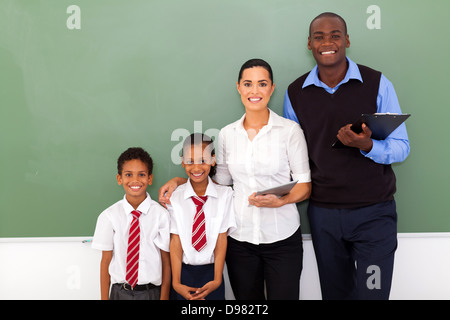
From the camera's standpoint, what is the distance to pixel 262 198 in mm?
1795

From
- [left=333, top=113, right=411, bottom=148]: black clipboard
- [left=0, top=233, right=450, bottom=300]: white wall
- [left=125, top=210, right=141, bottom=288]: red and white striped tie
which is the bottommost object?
[left=0, top=233, right=450, bottom=300]: white wall

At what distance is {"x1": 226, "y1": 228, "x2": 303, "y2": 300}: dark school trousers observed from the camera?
1.88m

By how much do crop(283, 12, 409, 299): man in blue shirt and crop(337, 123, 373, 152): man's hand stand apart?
0.09 metres

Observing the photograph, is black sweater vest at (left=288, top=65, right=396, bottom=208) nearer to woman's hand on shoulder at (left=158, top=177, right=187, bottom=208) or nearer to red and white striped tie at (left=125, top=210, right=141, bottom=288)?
woman's hand on shoulder at (left=158, top=177, right=187, bottom=208)

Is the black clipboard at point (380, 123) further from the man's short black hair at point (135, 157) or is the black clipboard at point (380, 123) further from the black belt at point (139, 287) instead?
the black belt at point (139, 287)

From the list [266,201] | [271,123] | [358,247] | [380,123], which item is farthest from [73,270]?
[380,123]

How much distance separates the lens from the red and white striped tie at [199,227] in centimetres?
191

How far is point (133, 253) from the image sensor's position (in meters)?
1.92

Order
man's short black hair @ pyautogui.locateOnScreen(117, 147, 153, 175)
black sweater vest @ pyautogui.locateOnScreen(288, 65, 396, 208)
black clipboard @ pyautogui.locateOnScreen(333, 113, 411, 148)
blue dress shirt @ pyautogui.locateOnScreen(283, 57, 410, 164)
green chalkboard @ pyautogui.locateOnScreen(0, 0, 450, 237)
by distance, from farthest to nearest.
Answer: green chalkboard @ pyautogui.locateOnScreen(0, 0, 450, 237)
man's short black hair @ pyautogui.locateOnScreen(117, 147, 153, 175)
black sweater vest @ pyautogui.locateOnScreen(288, 65, 396, 208)
blue dress shirt @ pyautogui.locateOnScreen(283, 57, 410, 164)
black clipboard @ pyautogui.locateOnScreen(333, 113, 411, 148)

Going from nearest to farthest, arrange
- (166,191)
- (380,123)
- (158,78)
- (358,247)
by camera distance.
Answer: (380,123), (358,247), (166,191), (158,78)

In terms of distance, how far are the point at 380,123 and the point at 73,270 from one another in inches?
81.1

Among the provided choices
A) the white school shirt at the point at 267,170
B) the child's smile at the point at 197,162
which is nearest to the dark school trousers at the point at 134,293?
the white school shirt at the point at 267,170

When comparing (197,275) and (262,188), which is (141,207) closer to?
(197,275)

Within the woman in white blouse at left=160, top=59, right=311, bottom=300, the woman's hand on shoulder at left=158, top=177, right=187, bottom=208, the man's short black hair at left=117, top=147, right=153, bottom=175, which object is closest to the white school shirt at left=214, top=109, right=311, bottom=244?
the woman in white blouse at left=160, top=59, right=311, bottom=300
